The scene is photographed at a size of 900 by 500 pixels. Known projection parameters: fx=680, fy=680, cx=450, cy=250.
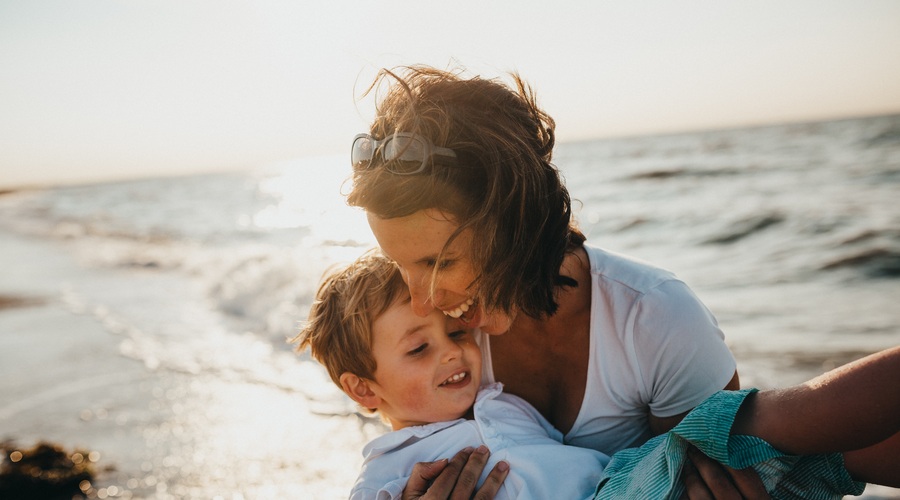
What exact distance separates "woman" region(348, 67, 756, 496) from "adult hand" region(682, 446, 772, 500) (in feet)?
1.74

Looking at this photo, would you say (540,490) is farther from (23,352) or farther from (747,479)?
(23,352)

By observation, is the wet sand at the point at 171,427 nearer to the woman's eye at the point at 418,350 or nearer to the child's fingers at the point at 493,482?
the woman's eye at the point at 418,350

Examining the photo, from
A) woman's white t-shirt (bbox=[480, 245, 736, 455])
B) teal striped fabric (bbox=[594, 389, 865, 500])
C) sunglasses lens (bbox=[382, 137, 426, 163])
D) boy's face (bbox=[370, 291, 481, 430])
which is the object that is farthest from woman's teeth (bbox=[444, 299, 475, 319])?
teal striped fabric (bbox=[594, 389, 865, 500])

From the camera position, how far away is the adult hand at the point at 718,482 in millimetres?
1734

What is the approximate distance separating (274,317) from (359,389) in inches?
240

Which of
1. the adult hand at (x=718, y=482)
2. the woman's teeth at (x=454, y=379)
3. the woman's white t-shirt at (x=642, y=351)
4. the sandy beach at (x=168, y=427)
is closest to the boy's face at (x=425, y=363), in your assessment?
the woman's teeth at (x=454, y=379)

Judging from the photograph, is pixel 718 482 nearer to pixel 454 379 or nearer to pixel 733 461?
pixel 733 461

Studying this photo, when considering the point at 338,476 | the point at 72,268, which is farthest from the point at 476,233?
the point at 72,268

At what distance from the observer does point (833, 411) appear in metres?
1.54

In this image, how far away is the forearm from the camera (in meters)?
1.46

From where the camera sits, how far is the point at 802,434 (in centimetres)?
162

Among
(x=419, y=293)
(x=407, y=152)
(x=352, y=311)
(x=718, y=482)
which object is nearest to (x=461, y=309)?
(x=419, y=293)

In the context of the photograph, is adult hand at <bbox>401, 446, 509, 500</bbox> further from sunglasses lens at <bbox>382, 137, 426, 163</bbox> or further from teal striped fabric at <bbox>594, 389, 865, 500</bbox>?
sunglasses lens at <bbox>382, 137, 426, 163</bbox>

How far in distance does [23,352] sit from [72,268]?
7.62m
